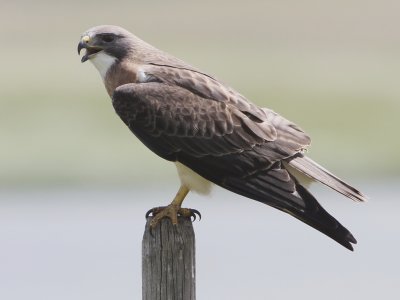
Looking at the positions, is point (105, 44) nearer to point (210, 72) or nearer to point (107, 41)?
point (107, 41)

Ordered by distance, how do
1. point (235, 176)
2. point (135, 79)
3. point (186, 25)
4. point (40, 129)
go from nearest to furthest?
point (235, 176) → point (135, 79) → point (40, 129) → point (186, 25)

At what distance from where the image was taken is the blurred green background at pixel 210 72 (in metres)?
20.3

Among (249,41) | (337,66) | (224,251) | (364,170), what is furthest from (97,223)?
(249,41)

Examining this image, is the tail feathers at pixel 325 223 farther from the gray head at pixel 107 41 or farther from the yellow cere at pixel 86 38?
the yellow cere at pixel 86 38

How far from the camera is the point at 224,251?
14812mm

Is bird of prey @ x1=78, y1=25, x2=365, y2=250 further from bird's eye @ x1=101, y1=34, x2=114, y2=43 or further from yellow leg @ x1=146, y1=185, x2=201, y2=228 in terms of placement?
bird's eye @ x1=101, y1=34, x2=114, y2=43

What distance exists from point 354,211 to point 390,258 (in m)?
2.00

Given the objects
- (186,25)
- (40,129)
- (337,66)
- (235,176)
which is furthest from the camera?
(186,25)

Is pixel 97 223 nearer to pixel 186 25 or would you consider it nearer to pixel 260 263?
pixel 260 263

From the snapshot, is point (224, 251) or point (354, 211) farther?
point (354, 211)

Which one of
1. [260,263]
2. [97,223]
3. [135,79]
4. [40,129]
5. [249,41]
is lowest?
[135,79]

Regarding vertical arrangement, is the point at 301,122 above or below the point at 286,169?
above

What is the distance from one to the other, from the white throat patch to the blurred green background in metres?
9.42

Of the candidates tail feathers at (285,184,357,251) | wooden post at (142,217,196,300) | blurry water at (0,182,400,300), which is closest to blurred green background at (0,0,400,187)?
blurry water at (0,182,400,300)
